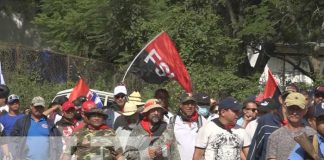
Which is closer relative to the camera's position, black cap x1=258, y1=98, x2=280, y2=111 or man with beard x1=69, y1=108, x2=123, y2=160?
man with beard x1=69, y1=108, x2=123, y2=160

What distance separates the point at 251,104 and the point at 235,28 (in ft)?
56.7

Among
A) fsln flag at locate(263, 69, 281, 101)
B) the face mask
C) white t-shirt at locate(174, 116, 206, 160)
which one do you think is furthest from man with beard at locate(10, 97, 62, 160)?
fsln flag at locate(263, 69, 281, 101)

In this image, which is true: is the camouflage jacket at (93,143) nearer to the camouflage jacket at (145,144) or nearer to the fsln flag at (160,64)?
the camouflage jacket at (145,144)

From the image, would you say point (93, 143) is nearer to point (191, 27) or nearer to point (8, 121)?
point (8, 121)

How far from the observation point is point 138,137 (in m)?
8.54

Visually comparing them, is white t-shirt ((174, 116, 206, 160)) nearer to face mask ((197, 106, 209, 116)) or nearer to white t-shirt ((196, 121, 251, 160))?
face mask ((197, 106, 209, 116))

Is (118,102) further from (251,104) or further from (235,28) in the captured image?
(235,28)

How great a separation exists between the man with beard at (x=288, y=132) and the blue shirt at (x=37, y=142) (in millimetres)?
3513

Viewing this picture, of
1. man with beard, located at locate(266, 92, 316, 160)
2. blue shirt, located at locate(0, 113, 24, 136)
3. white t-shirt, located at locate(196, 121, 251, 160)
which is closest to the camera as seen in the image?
man with beard, located at locate(266, 92, 316, 160)

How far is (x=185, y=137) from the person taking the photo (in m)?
9.28

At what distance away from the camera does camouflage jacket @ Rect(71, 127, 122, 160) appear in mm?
8180

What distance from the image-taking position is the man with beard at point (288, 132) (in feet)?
22.9

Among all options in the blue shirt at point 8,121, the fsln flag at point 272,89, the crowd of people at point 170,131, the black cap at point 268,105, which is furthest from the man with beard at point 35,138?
the fsln flag at point 272,89

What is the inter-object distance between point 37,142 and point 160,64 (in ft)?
12.7
